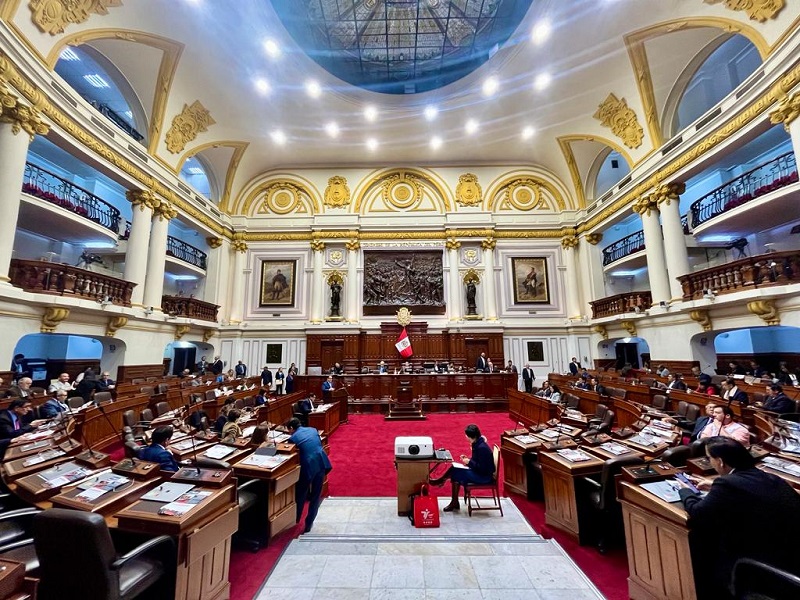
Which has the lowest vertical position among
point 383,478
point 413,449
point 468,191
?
point 383,478

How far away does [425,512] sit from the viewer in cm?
379

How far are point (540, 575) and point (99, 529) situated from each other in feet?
10.1

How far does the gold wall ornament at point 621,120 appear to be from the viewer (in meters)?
11.6

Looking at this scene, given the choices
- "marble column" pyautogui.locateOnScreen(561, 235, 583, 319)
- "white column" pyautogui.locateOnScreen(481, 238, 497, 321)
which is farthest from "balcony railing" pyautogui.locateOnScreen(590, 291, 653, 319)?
"white column" pyautogui.locateOnScreen(481, 238, 497, 321)

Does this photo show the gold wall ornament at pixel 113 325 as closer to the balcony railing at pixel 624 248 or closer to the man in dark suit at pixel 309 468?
the man in dark suit at pixel 309 468

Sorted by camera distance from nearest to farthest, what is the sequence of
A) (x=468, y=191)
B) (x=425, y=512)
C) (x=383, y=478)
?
1. (x=425, y=512)
2. (x=383, y=478)
3. (x=468, y=191)

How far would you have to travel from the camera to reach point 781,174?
1038 centimetres

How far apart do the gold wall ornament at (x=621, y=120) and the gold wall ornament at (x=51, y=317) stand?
1697 centimetres

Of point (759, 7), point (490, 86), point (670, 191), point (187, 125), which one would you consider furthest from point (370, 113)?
point (759, 7)

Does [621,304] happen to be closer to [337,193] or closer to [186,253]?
[337,193]

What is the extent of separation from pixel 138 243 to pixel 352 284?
25.7 feet

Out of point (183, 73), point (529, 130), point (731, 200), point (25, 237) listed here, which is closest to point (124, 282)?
point (25, 237)

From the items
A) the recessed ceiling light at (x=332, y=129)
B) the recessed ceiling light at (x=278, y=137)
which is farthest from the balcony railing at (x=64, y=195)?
the recessed ceiling light at (x=332, y=129)

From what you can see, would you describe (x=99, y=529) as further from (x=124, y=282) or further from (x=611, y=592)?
(x=124, y=282)
